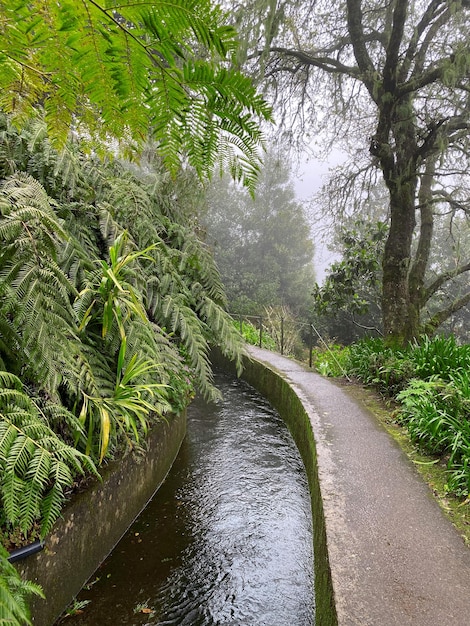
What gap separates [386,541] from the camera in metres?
2.15

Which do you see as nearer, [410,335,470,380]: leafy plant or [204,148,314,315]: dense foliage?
[410,335,470,380]: leafy plant

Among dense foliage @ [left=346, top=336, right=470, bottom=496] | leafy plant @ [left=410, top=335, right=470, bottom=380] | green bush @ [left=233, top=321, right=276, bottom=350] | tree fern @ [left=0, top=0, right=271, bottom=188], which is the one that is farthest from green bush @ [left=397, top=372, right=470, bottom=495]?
green bush @ [left=233, top=321, right=276, bottom=350]

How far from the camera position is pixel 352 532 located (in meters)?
2.26

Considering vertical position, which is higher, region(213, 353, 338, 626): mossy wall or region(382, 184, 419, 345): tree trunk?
region(382, 184, 419, 345): tree trunk

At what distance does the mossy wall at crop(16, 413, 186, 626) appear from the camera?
2117 millimetres

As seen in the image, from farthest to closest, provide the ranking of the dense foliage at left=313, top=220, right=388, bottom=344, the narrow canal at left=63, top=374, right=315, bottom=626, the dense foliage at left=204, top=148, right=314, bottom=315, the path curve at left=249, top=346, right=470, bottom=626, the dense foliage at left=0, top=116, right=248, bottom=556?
the dense foliage at left=204, top=148, right=314, bottom=315 < the dense foliage at left=313, top=220, right=388, bottom=344 < the narrow canal at left=63, top=374, right=315, bottom=626 < the dense foliage at left=0, top=116, right=248, bottom=556 < the path curve at left=249, top=346, right=470, bottom=626

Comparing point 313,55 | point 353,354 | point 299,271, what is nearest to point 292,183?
point 299,271

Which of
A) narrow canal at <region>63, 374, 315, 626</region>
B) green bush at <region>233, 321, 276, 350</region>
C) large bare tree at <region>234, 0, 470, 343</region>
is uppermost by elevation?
large bare tree at <region>234, 0, 470, 343</region>

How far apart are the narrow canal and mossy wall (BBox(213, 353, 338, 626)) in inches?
7.6

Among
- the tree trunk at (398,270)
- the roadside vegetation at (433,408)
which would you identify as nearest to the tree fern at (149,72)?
the roadside vegetation at (433,408)

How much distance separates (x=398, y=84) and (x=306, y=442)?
508 cm

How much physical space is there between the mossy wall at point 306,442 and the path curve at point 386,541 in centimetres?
9

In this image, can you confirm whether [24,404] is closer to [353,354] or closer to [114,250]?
[114,250]

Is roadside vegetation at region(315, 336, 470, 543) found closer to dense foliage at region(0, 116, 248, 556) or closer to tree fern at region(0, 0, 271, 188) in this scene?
dense foliage at region(0, 116, 248, 556)
